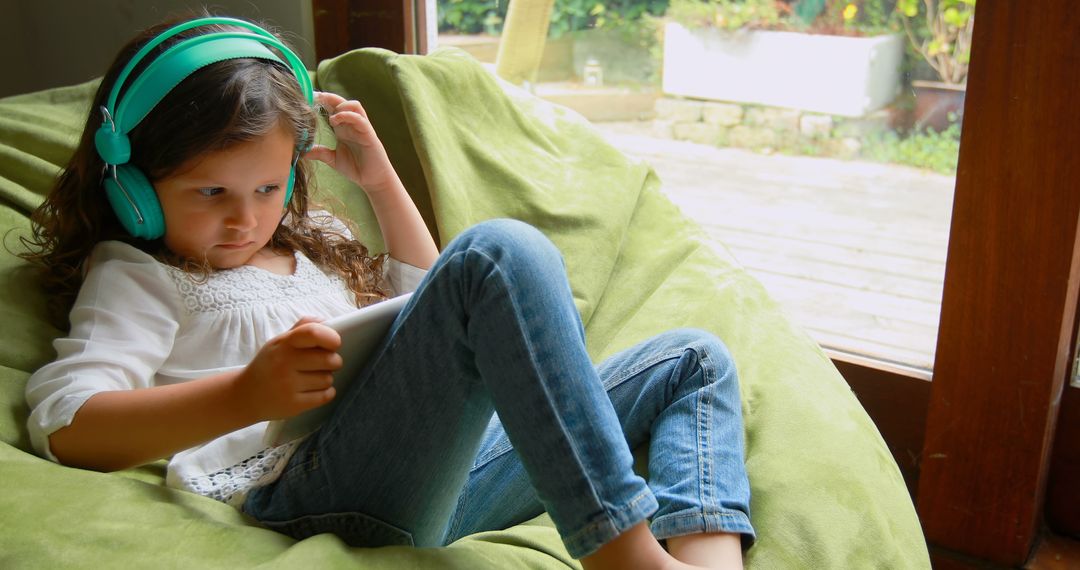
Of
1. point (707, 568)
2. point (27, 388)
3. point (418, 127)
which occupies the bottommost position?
point (707, 568)

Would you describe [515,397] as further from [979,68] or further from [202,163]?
[979,68]

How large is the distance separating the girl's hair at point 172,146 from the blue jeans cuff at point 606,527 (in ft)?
1.68

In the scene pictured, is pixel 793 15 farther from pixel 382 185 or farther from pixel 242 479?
pixel 242 479

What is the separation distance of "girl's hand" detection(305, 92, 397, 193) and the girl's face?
0.15 meters

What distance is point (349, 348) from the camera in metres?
0.92

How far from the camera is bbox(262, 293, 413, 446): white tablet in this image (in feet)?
2.98

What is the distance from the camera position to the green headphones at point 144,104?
1051 millimetres

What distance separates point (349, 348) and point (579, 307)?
0.52 m

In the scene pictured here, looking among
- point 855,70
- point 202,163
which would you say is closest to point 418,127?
point 202,163

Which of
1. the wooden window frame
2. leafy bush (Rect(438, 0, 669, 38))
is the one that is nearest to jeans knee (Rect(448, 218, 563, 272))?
the wooden window frame

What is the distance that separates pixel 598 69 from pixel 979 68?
2.62 feet

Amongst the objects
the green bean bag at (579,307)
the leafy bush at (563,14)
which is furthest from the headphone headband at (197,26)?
the leafy bush at (563,14)

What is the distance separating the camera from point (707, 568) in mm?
938

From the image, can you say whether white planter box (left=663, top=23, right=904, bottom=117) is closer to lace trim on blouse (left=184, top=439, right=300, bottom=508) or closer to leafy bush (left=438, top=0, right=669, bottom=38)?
leafy bush (left=438, top=0, right=669, bottom=38)
